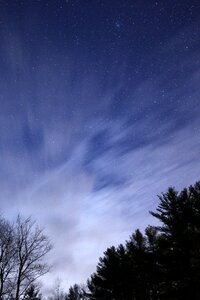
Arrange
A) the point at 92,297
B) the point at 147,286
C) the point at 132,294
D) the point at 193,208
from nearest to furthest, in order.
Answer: the point at 193,208
the point at 147,286
the point at 132,294
the point at 92,297

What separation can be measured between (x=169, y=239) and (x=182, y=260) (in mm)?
1588

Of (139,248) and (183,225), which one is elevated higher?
(139,248)

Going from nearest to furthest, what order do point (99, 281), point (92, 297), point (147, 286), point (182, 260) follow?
point (182, 260), point (147, 286), point (99, 281), point (92, 297)

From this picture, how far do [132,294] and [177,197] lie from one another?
56.3ft

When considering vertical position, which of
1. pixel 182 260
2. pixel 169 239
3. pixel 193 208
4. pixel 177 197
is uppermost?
pixel 177 197

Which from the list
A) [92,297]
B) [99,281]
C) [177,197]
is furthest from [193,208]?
[92,297]

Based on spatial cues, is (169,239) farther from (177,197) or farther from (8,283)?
(8,283)

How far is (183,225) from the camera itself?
672 inches

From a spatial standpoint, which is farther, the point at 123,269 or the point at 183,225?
the point at 123,269

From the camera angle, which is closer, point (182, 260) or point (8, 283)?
point (182, 260)

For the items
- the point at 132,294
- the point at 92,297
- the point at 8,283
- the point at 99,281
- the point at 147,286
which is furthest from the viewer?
the point at 92,297

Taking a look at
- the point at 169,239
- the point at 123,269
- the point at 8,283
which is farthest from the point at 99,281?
the point at 169,239

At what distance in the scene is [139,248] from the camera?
86.8ft

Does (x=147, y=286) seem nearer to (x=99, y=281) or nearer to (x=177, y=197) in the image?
(x=99, y=281)
